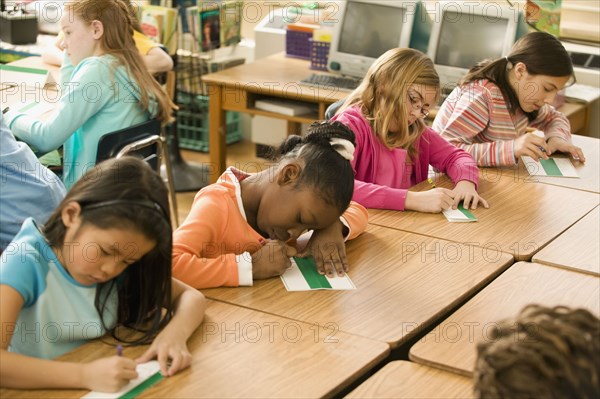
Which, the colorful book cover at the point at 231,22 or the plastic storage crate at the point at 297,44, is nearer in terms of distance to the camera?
the plastic storage crate at the point at 297,44

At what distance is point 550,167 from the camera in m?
2.89

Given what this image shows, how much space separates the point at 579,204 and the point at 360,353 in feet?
3.96

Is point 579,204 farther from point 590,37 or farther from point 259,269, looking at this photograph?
point 590,37

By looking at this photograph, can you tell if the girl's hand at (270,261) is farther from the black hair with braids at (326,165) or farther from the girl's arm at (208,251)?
the black hair with braids at (326,165)

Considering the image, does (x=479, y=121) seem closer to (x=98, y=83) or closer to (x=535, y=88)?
(x=535, y=88)

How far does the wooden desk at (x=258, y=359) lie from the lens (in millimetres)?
1444

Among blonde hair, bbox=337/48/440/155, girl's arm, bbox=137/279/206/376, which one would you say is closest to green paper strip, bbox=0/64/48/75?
blonde hair, bbox=337/48/440/155

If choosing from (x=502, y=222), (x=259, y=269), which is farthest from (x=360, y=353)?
(x=502, y=222)

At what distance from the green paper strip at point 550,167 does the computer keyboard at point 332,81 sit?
1356mm

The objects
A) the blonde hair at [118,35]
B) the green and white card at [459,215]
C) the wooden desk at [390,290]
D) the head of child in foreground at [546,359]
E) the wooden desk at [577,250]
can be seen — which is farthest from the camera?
the blonde hair at [118,35]

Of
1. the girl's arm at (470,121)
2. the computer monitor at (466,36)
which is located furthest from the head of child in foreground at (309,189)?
the computer monitor at (466,36)

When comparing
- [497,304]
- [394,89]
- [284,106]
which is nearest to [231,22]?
[284,106]

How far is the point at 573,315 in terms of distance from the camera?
104 centimetres

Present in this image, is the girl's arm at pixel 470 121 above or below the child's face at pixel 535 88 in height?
below
